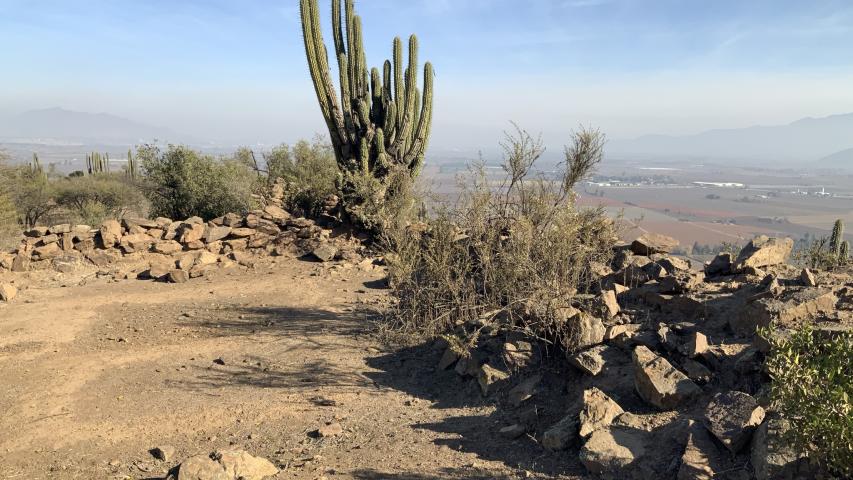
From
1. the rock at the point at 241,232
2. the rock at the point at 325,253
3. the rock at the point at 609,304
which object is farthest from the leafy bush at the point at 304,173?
the rock at the point at 609,304

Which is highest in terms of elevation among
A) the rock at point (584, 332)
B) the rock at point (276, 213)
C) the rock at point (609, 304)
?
the rock at point (276, 213)

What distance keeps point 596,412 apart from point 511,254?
8.61 ft

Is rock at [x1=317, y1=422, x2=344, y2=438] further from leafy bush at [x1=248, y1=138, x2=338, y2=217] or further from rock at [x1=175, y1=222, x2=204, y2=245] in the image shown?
leafy bush at [x1=248, y1=138, x2=338, y2=217]

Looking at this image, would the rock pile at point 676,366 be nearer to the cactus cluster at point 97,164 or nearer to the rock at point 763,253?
the rock at point 763,253

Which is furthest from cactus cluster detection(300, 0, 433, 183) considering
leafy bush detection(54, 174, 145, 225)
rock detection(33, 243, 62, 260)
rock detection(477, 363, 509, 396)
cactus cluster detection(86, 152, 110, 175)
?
cactus cluster detection(86, 152, 110, 175)

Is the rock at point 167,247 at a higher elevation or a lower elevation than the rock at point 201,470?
higher

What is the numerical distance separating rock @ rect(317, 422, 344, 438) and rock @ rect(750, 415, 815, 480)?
331 cm

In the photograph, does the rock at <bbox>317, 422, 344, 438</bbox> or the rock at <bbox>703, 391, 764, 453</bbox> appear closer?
the rock at <bbox>703, 391, 764, 453</bbox>

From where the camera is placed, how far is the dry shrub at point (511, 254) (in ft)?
20.6

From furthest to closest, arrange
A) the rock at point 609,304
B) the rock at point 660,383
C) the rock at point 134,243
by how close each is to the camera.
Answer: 1. the rock at point 134,243
2. the rock at point 609,304
3. the rock at point 660,383

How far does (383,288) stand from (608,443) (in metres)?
6.44

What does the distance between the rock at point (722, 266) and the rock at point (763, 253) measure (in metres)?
0.10

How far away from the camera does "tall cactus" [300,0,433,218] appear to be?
43.8 feet

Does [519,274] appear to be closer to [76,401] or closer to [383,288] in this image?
[383,288]
